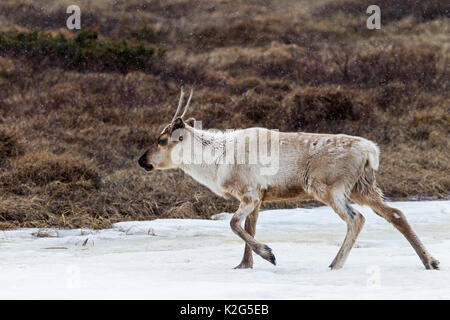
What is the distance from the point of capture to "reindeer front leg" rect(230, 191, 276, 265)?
5.88 m

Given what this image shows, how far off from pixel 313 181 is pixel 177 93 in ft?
32.4

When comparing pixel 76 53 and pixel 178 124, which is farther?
pixel 76 53

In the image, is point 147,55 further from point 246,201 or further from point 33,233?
point 246,201

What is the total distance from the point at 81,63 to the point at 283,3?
1268cm

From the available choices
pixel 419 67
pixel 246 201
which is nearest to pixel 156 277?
pixel 246 201

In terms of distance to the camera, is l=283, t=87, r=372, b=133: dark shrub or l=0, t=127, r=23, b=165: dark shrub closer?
l=0, t=127, r=23, b=165: dark shrub

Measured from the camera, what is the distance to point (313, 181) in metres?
6.04

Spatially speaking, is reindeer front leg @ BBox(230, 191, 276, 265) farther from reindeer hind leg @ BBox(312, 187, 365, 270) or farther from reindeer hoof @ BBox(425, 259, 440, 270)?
reindeer hoof @ BBox(425, 259, 440, 270)

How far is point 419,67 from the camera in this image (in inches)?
684

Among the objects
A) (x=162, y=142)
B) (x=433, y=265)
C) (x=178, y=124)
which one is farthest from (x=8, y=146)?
(x=433, y=265)

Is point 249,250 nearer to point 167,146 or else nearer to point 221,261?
point 221,261

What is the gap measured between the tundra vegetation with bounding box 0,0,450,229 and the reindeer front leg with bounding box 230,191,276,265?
120 inches

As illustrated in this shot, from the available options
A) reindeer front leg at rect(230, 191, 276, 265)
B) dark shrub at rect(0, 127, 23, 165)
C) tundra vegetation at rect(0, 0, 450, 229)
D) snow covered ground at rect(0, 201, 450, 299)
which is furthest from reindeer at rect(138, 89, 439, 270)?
dark shrub at rect(0, 127, 23, 165)

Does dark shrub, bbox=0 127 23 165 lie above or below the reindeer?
below
